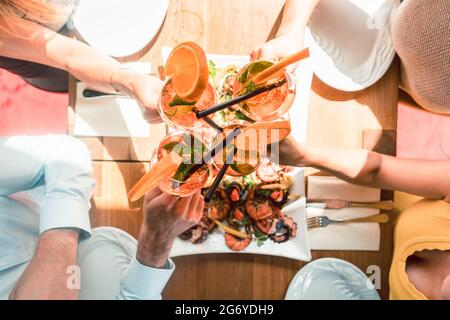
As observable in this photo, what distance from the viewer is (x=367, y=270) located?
1212mm

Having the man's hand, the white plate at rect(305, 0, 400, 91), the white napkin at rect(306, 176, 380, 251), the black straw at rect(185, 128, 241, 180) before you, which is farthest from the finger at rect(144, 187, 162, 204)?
the white plate at rect(305, 0, 400, 91)

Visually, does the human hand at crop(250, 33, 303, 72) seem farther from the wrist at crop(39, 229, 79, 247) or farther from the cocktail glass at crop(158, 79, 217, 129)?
the wrist at crop(39, 229, 79, 247)

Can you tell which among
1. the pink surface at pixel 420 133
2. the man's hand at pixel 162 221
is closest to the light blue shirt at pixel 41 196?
the man's hand at pixel 162 221

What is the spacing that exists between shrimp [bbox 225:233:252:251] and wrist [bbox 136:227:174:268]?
188 millimetres

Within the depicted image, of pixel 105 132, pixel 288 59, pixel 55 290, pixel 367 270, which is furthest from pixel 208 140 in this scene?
pixel 367 270

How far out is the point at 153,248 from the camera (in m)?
1.01

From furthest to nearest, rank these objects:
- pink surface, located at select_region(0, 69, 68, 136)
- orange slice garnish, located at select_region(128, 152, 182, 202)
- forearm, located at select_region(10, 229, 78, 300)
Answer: pink surface, located at select_region(0, 69, 68, 136)
forearm, located at select_region(10, 229, 78, 300)
orange slice garnish, located at select_region(128, 152, 182, 202)

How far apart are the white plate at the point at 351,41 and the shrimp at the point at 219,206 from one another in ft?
1.43

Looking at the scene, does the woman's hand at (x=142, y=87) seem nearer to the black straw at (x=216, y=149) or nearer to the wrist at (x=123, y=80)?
the wrist at (x=123, y=80)

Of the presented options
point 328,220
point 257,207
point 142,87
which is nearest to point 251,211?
point 257,207

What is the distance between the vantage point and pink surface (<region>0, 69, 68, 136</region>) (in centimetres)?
125

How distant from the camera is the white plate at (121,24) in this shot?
3.64 ft

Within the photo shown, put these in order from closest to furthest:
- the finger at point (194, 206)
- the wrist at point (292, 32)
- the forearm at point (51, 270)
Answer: the finger at point (194, 206) → the forearm at point (51, 270) → the wrist at point (292, 32)
